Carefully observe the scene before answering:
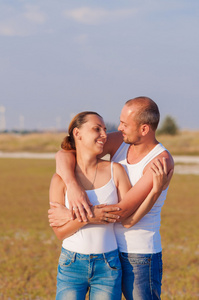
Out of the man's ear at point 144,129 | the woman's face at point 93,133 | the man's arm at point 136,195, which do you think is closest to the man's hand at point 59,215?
the man's arm at point 136,195

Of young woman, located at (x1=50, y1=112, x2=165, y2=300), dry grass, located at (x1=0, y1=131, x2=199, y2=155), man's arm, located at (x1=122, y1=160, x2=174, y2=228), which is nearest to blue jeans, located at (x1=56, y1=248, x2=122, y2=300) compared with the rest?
young woman, located at (x1=50, y1=112, x2=165, y2=300)

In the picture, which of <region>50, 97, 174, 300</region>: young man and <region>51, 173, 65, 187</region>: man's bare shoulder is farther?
<region>51, 173, 65, 187</region>: man's bare shoulder

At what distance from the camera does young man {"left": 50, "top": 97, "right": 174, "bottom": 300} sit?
2.83 m

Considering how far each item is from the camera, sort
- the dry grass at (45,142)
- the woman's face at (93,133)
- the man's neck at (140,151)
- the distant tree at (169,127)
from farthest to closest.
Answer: the distant tree at (169,127) < the dry grass at (45,142) < the man's neck at (140,151) < the woman's face at (93,133)

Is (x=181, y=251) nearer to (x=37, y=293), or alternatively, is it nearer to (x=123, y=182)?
(x=37, y=293)

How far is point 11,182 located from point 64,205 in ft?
58.5

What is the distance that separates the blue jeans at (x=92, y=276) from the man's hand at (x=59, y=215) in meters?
0.22

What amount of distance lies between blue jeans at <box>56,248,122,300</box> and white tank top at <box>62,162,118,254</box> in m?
0.04

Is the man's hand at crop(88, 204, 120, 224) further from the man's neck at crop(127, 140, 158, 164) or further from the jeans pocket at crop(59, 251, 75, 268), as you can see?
the man's neck at crop(127, 140, 158, 164)

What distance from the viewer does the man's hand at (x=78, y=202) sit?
108 inches

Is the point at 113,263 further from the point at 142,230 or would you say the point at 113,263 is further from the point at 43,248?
the point at 43,248

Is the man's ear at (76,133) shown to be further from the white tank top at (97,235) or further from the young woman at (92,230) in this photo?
the white tank top at (97,235)

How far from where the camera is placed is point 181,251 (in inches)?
322

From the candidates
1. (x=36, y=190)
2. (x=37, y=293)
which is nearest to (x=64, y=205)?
(x=37, y=293)
